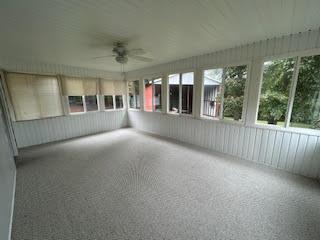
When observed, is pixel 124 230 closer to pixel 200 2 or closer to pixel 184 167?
pixel 184 167

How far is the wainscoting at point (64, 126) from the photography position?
3.97m

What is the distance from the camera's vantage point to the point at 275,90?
2727 millimetres

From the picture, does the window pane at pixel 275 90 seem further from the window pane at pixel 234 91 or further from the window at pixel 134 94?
the window at pixel 134 94

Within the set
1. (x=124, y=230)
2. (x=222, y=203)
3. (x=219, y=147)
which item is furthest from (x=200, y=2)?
(x=219, y=147)

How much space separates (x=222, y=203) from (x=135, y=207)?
1.21m

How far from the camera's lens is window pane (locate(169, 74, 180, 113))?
15.3ft

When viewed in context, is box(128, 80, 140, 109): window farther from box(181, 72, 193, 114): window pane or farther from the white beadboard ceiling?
the white beadboard ceiling

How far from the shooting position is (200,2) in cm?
160

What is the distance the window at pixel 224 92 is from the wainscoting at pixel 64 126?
13.0 feet

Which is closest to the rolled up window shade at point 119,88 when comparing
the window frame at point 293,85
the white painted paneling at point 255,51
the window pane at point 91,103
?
the window pane at point 91,103

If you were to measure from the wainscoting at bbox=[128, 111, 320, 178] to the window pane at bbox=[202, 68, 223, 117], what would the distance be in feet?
1.06

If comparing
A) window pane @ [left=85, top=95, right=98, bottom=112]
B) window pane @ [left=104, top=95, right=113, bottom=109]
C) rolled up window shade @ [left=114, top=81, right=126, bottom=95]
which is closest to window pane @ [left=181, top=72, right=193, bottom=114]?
rolled up window shade @ [left=114, top=81, right=126, bottom=95]

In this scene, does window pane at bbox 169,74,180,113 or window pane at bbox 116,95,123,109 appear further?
window pane at bbox 116,95,123,109

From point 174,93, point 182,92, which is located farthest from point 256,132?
point 174,93
